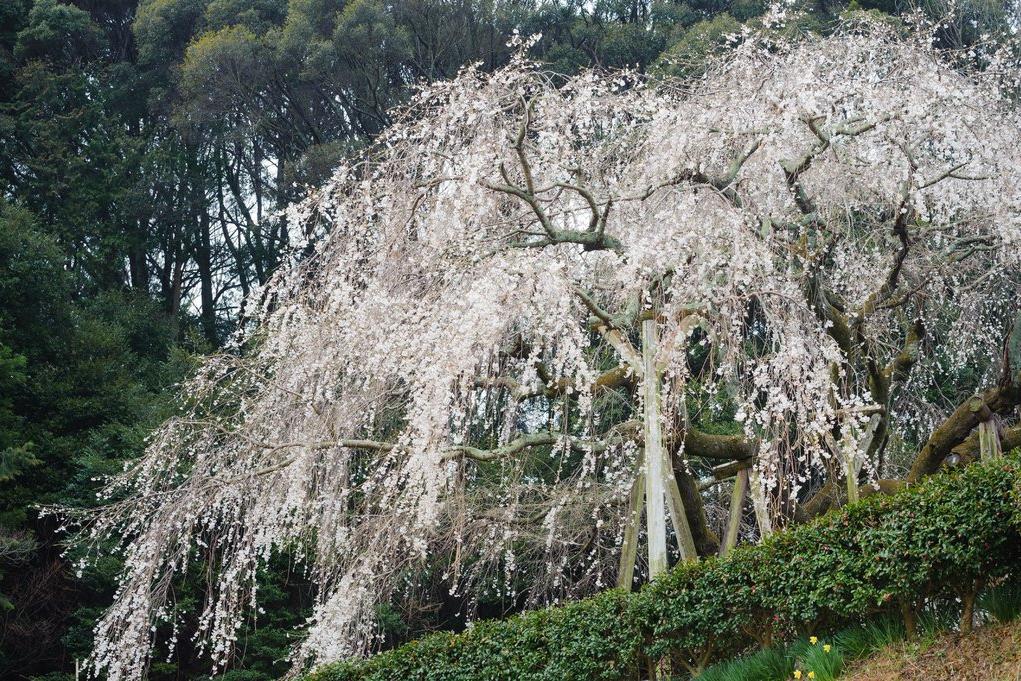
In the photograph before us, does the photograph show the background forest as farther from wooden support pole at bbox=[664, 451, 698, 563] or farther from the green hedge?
the green hedge

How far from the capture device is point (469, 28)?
14.4 meters

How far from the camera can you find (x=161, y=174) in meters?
15.8

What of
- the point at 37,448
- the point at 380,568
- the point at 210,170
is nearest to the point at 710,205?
the point at 380,568

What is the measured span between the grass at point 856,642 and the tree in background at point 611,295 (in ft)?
2.89

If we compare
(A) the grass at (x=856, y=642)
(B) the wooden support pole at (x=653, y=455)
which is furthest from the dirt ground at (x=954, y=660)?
(B) the wooden support pole at (x=653, y=455)

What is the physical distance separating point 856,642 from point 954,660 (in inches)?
15.9

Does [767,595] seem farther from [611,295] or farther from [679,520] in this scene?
[611,295]

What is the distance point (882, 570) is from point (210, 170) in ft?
47.9

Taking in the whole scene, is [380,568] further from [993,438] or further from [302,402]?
[993,438]

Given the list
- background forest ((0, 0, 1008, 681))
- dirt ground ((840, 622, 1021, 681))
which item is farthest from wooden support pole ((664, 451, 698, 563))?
background forest ((0, 0, 1008, 681))

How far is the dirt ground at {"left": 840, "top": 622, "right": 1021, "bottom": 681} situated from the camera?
11.9ft

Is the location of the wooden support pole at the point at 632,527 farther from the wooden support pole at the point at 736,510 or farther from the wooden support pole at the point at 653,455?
the wooden support pole at the point at 653,455

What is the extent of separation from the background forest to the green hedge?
17.5 feet

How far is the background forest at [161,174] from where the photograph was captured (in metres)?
10.8
